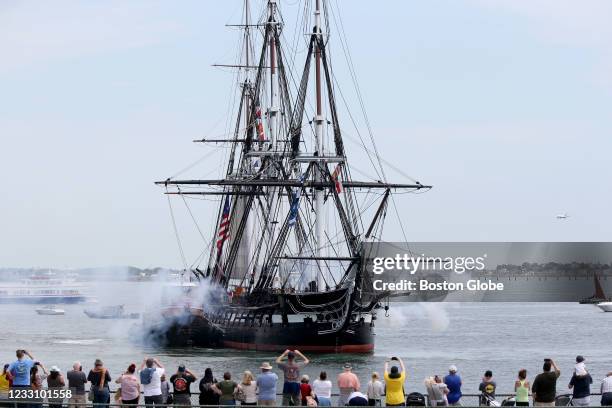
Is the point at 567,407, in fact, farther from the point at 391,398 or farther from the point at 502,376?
the point at 502,376

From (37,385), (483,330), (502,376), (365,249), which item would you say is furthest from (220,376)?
(483,330)

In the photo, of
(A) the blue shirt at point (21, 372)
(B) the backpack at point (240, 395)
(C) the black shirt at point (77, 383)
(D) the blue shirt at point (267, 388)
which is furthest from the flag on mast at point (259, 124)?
(D) the blue shirt at point (267, 388)

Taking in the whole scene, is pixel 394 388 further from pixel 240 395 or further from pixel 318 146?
pixel 318 146

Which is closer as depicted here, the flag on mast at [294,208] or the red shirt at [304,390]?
the red shirt at [304,390]

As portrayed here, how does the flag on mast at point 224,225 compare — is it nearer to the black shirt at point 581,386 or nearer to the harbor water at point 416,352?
the harbor water at point 416,352

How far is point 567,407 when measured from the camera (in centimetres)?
2717

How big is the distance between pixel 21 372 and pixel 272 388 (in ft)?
17.7

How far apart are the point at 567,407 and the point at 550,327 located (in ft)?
318

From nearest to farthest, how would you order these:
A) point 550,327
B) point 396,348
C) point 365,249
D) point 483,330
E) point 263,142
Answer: point 365,249
point 396,348
point 263,142
point 483,330
point 550,327

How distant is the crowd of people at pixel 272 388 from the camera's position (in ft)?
87.9

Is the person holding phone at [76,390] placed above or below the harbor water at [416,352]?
below

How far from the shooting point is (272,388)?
1059 inches

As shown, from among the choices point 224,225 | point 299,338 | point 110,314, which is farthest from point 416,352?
point 110,314

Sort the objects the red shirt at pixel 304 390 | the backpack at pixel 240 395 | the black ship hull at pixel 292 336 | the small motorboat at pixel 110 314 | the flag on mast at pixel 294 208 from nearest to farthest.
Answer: the backpack at pixel 240 395, the red shirt at pixel 304 390, the black ship hull at pixel 292 336, the flag on mast at pixel 294 208, the small motorboat at pixel 110 314
